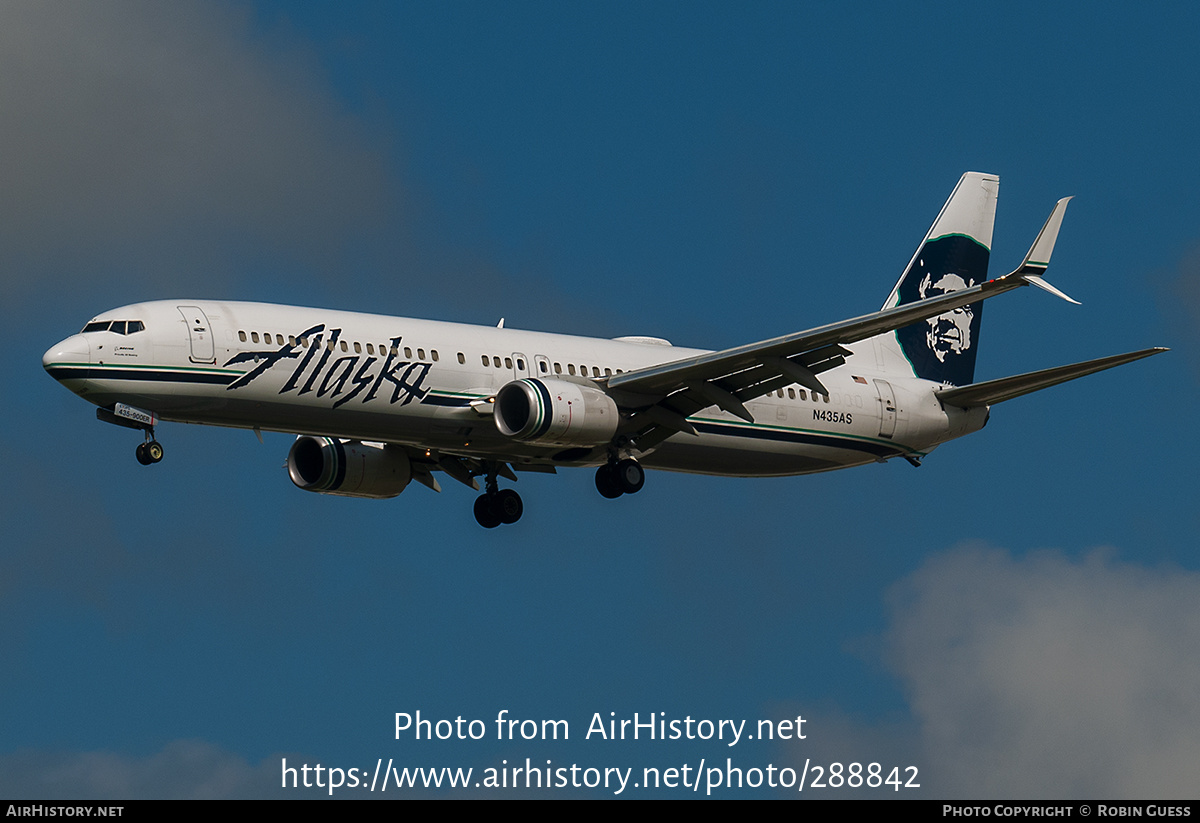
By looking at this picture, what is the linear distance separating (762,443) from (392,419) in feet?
38.5

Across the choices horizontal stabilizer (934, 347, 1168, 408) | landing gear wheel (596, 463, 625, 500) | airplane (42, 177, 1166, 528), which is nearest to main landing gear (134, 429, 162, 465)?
airplane (42, 177, 1166, 528)

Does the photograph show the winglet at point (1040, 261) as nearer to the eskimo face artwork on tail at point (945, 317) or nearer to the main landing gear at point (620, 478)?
the main landing gear at point (620, 478)

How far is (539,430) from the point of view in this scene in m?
46.6

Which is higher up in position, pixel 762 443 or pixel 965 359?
pixel 965 359

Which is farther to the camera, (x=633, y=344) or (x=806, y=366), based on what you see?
(x=633, y=344)

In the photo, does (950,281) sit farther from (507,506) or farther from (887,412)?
(507,506)

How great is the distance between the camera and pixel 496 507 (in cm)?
5400

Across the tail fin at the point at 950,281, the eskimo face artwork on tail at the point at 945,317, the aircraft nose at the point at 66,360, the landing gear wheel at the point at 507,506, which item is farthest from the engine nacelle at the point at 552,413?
the eskimo face artwork on tail at the point at 945,317

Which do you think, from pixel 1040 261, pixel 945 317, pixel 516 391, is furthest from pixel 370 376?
pixel 945 317

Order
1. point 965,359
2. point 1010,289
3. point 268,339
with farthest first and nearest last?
point 965,359 < point 268,339 < point 1010,289
